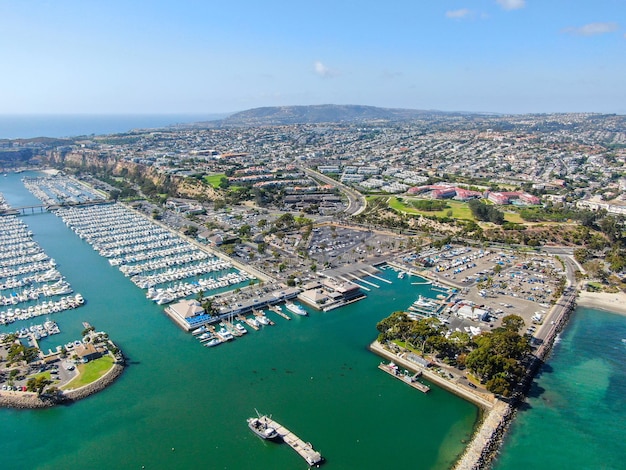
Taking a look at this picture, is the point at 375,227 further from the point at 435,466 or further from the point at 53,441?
the point at 53,441

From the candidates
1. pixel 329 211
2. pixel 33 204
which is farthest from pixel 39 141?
pixel 329 211

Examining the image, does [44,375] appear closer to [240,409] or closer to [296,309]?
[240,409]

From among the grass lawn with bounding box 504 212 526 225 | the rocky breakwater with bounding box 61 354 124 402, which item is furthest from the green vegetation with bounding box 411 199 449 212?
the rocky breakwater with bounding box 61 354 124 402

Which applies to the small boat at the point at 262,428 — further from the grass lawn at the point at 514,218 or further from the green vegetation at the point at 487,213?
the grass lawn at the point at 514,218

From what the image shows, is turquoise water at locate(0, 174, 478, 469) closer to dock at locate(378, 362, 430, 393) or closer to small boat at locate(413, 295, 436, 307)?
dock at locate(378, 362, 430, 393)

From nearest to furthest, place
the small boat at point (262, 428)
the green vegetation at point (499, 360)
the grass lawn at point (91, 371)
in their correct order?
the small boat at point (262, 428), the green vegetation at point (499, 360), the grass lawn at point (91, 371)

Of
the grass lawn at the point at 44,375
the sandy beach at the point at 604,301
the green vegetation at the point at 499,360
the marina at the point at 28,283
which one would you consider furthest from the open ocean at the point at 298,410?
the sandy beach at the point at 604,301

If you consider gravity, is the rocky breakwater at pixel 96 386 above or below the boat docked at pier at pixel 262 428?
above
